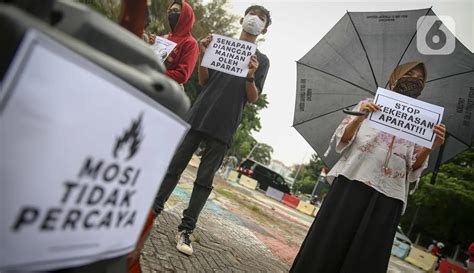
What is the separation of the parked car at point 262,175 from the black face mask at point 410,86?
64.4ft

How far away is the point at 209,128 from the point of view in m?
2.84

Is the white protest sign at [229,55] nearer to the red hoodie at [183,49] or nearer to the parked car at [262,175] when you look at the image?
the red hoodie at [183,49]

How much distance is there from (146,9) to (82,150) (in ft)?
2.15

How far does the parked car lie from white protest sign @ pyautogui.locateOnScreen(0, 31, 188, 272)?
71.0 feet

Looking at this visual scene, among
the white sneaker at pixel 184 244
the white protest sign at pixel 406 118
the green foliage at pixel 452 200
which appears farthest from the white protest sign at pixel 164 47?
the green foliage at pixel 452 200

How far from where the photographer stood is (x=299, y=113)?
368cm

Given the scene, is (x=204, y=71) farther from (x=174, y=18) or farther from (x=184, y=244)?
(x=184, y=244)

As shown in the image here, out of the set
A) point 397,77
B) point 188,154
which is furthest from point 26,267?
point 397,77

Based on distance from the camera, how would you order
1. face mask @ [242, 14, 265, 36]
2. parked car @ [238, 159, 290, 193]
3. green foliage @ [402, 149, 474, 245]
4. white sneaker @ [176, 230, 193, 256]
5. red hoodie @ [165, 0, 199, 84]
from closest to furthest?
white sneaker @ [176, 230, 193, 256], red hoodie @ [165, 0, 199, 84], face mask @ [242, 14, 265, 36], green foliage @ [402, 149, 474, 245], parked car @ [238, 159, 290, 193]

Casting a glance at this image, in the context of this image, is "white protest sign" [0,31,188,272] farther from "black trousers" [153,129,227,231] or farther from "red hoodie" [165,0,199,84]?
"red hoodie" [165,0,199,84]

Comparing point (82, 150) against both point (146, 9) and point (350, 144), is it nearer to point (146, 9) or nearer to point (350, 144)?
point (146, 9)

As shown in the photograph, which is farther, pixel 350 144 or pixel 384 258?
pixel 350 144

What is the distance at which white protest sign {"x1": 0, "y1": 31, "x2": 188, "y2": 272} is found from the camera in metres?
0.58

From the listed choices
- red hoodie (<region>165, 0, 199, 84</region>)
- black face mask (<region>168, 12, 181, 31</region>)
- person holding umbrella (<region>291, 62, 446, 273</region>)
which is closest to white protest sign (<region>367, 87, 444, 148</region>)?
person holding umbrella (<region>291, 62, 446, 273</region>)
